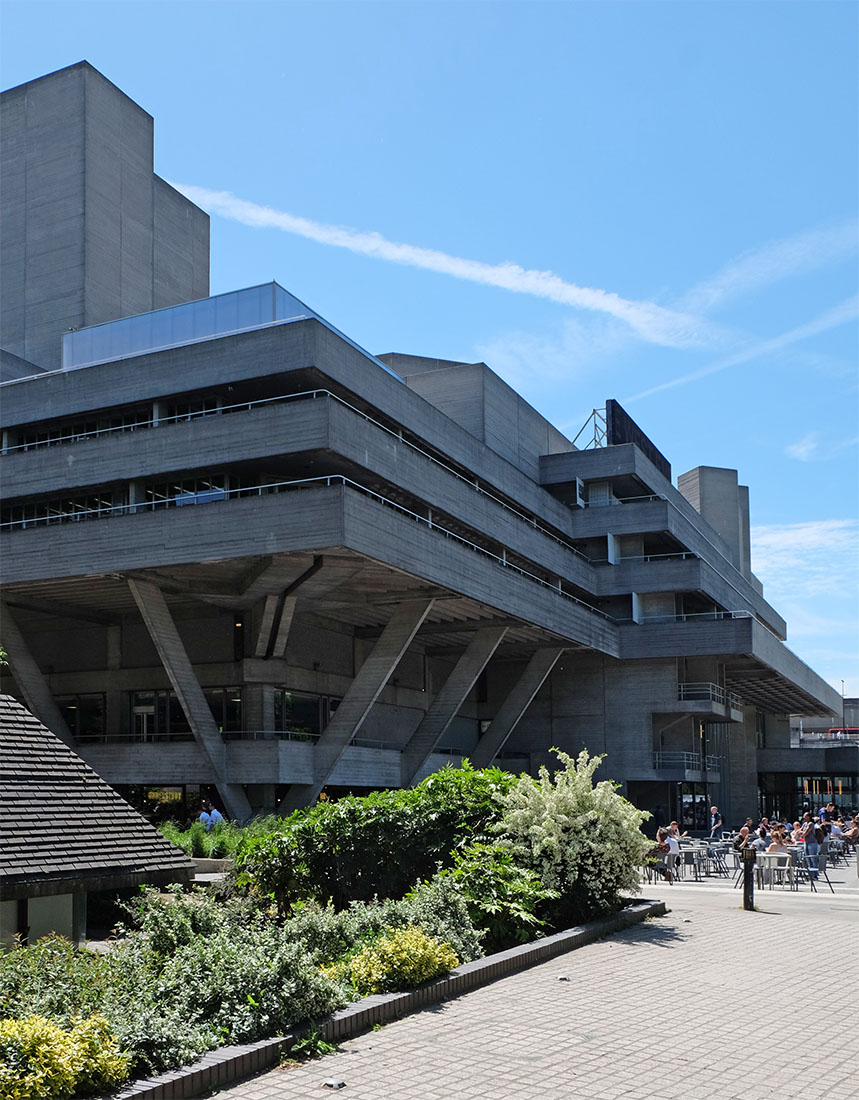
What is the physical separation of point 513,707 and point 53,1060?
141ft

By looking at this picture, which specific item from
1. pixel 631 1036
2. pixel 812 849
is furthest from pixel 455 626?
pixel 631 1036

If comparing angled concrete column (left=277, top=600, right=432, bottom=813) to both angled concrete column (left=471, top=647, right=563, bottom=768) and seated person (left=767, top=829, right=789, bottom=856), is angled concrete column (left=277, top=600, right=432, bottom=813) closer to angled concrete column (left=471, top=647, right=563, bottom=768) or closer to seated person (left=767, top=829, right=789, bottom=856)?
angled concrete column (left=471, top=647, right=563, bottom=768)

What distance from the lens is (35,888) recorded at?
11461 mm

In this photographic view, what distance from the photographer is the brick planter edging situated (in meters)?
7.60

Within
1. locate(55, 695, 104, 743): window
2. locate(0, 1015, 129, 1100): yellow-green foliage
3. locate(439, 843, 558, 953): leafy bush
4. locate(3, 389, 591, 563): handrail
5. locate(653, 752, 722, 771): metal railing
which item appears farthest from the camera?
locate(653, 752, 722, 771): metal railing

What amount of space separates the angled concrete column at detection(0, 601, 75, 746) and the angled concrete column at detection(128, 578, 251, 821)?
5.33 metres

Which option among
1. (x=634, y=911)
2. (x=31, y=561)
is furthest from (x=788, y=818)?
(x=634, y=911)

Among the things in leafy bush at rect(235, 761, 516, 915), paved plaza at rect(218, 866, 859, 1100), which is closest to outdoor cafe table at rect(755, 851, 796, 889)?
paved plaza at rect(218, 866, 859, 1100)

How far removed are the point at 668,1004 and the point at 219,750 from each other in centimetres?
2589

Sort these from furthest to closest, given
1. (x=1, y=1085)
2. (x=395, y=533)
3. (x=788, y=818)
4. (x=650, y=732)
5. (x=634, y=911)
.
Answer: (x=788, y=818), (x=650, y=732), (x=395, y=533), (x=634, y=911), (x=1, y=1085)

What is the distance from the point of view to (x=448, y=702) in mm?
42750

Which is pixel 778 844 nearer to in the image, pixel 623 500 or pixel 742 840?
pixel 742 840

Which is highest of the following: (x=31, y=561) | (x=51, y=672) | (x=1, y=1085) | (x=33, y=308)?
(x=33, y=308)

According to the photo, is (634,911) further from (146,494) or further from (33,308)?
(33,308)
